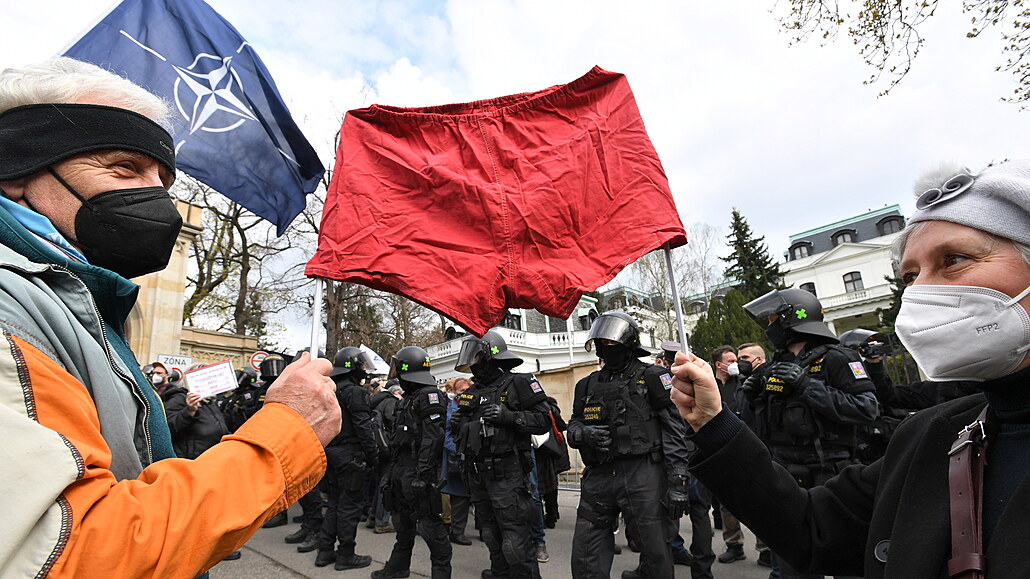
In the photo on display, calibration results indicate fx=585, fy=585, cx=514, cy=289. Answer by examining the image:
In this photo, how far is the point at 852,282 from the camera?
54.0 meters

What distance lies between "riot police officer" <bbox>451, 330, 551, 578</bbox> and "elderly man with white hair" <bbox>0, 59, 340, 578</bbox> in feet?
15.1

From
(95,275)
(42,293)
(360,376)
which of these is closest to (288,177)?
(95,275)

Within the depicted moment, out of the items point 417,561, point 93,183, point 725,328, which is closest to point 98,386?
point 93,183

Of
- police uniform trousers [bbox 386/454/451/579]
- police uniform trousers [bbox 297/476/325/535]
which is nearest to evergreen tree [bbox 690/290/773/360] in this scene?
police uniform trousers [bbox 297/476/325/535]

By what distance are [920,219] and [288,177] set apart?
339cm

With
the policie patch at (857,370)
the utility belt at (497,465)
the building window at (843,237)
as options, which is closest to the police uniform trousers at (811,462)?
the policie patch at (857,370)

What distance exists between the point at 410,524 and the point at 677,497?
3136mm

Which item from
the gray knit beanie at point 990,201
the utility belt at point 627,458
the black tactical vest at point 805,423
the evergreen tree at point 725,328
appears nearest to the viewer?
the gray knit beanie at point 990,201

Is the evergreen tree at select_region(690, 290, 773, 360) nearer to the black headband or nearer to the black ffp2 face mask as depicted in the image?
the black ffp2 face mask

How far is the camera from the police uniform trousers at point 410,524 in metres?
6.20

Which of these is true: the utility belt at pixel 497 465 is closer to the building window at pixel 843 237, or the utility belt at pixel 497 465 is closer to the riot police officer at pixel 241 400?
the riot police officer at pixel 241 400

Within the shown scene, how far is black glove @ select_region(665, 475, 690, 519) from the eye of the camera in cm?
523

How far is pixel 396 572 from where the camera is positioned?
263 inches

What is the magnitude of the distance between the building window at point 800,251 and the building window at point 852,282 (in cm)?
829
